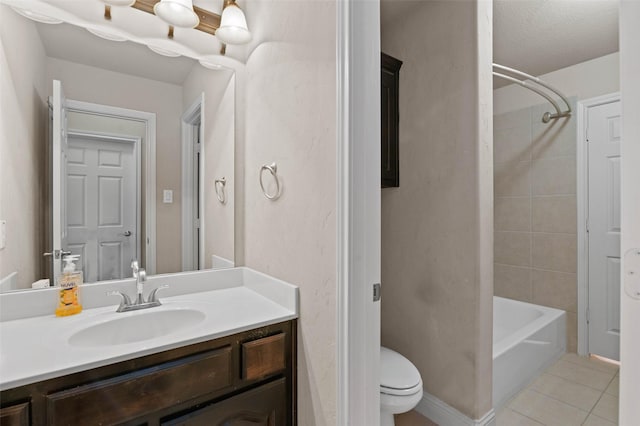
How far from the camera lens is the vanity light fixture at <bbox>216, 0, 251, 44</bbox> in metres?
1.55

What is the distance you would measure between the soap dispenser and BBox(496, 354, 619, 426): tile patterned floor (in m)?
2.15

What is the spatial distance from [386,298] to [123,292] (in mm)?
1508

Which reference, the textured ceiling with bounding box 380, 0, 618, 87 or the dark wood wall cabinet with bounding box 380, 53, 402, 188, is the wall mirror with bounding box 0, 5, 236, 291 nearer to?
the dark wood wall cabinet with bounding box 380, 53, 402, 188

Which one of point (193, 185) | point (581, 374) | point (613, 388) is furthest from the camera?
point (581, 374)

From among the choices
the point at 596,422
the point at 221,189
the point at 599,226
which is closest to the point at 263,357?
the point at 221,189

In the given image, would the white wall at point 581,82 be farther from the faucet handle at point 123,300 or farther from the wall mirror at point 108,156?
the faucet handle at point 123,300

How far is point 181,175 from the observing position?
1.60 metres

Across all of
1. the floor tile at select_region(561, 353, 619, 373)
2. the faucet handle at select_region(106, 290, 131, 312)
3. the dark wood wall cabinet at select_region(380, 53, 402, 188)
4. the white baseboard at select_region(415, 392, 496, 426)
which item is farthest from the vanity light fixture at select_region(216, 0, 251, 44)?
the floor tile at select_region(561, 353, 619, 373)

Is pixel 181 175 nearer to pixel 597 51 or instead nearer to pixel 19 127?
pixel 19 127

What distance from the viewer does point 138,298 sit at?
1310 mm

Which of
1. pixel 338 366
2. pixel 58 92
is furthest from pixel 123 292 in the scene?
pixel 338 366

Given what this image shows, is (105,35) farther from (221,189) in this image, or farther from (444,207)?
(444,207)

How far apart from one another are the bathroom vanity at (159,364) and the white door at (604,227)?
2565mm

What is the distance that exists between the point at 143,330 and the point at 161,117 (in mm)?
967
